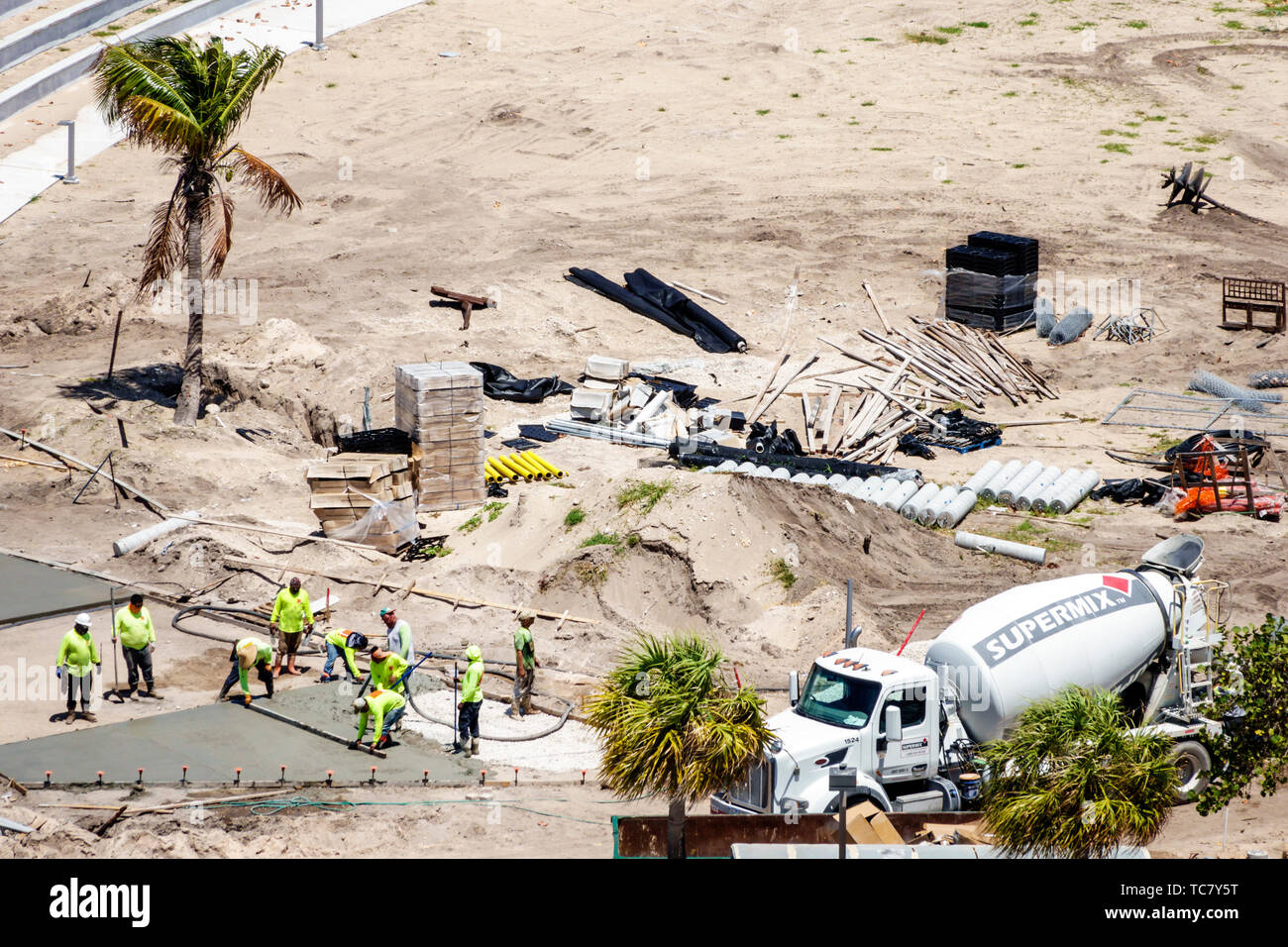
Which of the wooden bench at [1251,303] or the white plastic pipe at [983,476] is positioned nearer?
the white plastic pipe at [983,476]

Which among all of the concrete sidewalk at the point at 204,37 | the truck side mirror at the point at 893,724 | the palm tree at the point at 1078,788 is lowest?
the truck side mirror at the point at 893,724

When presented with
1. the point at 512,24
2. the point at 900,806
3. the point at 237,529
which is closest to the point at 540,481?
the point at 237,529

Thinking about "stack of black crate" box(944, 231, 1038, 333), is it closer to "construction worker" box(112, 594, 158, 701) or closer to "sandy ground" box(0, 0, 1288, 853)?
"sandy ground" box(0, 0, 1288, 853)

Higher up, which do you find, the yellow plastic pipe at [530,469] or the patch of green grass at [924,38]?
the patch of green grass at [924,38]

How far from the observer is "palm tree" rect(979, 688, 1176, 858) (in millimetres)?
12469

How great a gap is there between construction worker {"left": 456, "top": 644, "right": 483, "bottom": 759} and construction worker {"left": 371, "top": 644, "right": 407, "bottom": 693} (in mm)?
850

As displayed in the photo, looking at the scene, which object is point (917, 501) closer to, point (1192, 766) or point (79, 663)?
point (1192, 766)

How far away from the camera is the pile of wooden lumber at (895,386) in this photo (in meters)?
30.2

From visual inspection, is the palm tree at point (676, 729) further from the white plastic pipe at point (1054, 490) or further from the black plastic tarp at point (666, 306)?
the black plastic tarp at point (666, 306)

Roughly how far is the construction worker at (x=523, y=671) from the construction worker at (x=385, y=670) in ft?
4.59

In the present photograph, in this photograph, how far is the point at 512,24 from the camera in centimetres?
5388

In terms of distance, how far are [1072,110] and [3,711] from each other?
1523 inches

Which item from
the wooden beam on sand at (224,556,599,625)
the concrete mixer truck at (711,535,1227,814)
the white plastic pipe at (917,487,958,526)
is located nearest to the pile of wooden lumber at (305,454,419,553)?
the wooden beam on sand at (224,556,599,625)

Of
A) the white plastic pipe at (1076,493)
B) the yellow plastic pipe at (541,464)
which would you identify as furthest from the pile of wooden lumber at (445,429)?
the white plastic pipe at (1076,493)
